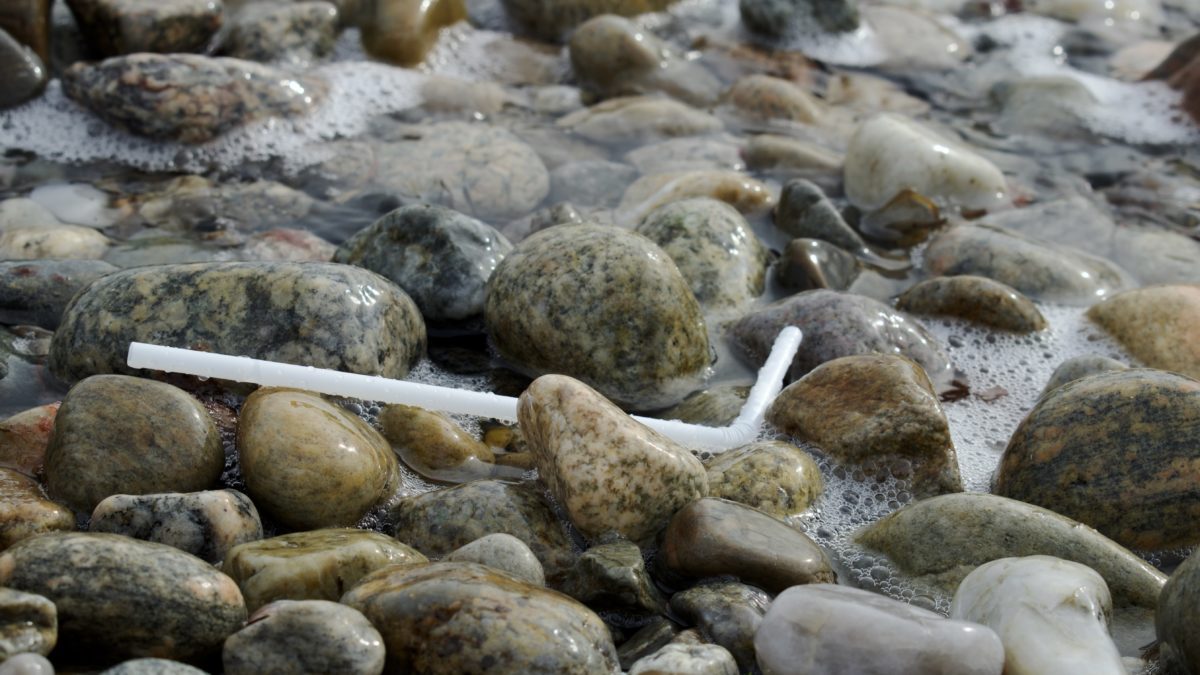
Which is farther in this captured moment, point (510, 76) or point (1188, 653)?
point (510, 76)

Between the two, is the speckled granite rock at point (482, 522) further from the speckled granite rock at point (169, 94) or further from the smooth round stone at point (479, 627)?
the speckled granite rock at point (169, 94)

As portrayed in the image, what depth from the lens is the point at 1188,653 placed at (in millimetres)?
2629

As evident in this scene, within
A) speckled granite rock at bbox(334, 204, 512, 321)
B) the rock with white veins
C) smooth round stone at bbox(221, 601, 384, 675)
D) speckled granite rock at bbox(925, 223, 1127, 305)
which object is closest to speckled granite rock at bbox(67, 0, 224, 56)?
speckled granite rock at bbox(334, 204, 512, 321)

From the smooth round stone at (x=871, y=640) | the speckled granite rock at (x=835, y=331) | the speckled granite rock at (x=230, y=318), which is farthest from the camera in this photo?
the speckled granite rock at (x=835, y=331)

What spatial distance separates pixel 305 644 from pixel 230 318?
1.72m

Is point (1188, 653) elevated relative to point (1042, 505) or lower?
elevated

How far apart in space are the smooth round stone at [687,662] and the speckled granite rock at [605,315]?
157cm

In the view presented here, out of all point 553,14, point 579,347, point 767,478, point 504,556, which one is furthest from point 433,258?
point 553,14

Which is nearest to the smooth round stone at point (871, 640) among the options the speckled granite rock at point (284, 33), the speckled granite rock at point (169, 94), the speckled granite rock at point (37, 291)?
the speckled granite rock at point (37, 291)

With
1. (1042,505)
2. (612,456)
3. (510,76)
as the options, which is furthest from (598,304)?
(510,76)

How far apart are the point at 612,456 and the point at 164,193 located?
334cm

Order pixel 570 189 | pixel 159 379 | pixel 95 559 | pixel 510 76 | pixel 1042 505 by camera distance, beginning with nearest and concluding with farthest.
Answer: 1. pixel 95 559
2. pixel 1042 505
3. pixel 159 379
4. pixel 570 189
5. pixel 510 76

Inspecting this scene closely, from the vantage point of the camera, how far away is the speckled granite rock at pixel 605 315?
4.12 meters

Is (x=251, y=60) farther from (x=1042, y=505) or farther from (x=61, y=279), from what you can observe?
(x=1042, y=505)
